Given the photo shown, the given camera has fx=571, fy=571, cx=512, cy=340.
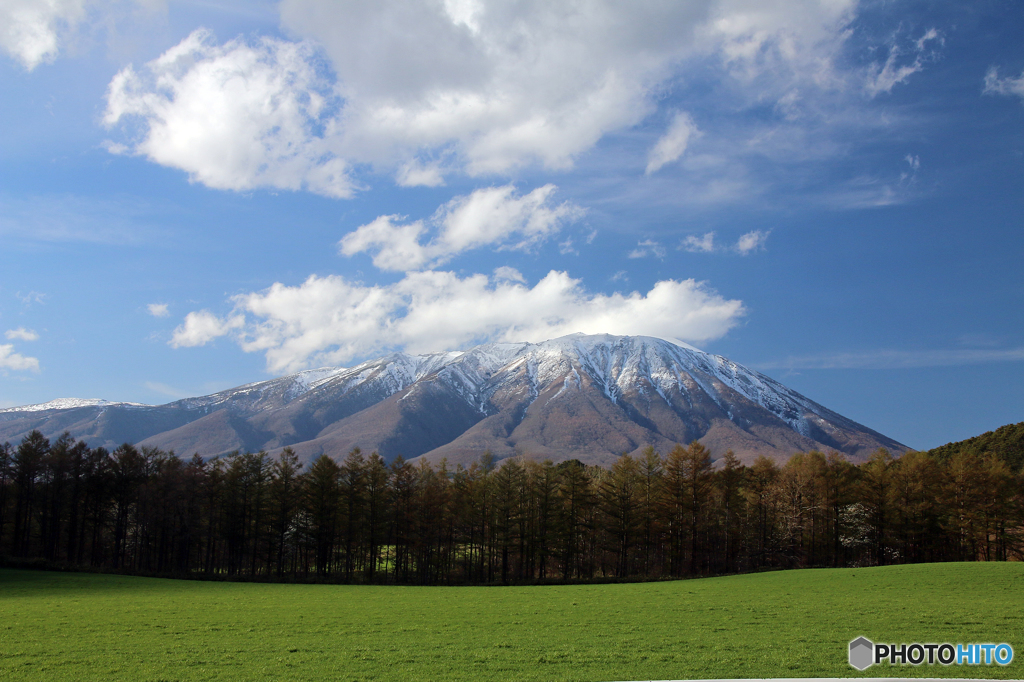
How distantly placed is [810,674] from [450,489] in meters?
52.4

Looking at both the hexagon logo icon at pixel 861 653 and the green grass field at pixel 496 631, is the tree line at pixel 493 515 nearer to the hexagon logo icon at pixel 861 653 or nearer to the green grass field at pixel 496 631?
the green grass field at pixel 496 631

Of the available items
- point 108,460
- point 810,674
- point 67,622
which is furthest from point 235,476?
point 810,674

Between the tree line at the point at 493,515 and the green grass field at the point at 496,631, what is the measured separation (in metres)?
21.4

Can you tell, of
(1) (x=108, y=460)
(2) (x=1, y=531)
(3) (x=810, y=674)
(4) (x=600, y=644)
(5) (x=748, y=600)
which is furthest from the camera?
(1) (x=108, y=460)

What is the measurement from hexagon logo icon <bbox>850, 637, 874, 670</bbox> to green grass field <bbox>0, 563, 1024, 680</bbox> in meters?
0.49

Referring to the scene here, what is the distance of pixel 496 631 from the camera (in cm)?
2370

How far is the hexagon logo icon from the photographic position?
690 inches

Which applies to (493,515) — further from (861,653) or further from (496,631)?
(861,653)

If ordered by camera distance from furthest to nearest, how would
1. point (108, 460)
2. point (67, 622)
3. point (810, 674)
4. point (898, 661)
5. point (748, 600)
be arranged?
1. point (108, 460)
2. point (748, 600)
3. point (67, 622)
4. point (898, 661)
5. point (810, 674)

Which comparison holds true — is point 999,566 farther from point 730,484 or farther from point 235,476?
point 235,476

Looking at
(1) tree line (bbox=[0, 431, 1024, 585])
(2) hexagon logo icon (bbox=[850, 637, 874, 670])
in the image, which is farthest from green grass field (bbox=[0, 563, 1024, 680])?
(1) tree line (bbox=[0, 431, 1024, 585])

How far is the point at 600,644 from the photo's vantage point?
20.7 meters

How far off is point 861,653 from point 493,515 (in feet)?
150

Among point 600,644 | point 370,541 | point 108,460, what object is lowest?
point 370,541
